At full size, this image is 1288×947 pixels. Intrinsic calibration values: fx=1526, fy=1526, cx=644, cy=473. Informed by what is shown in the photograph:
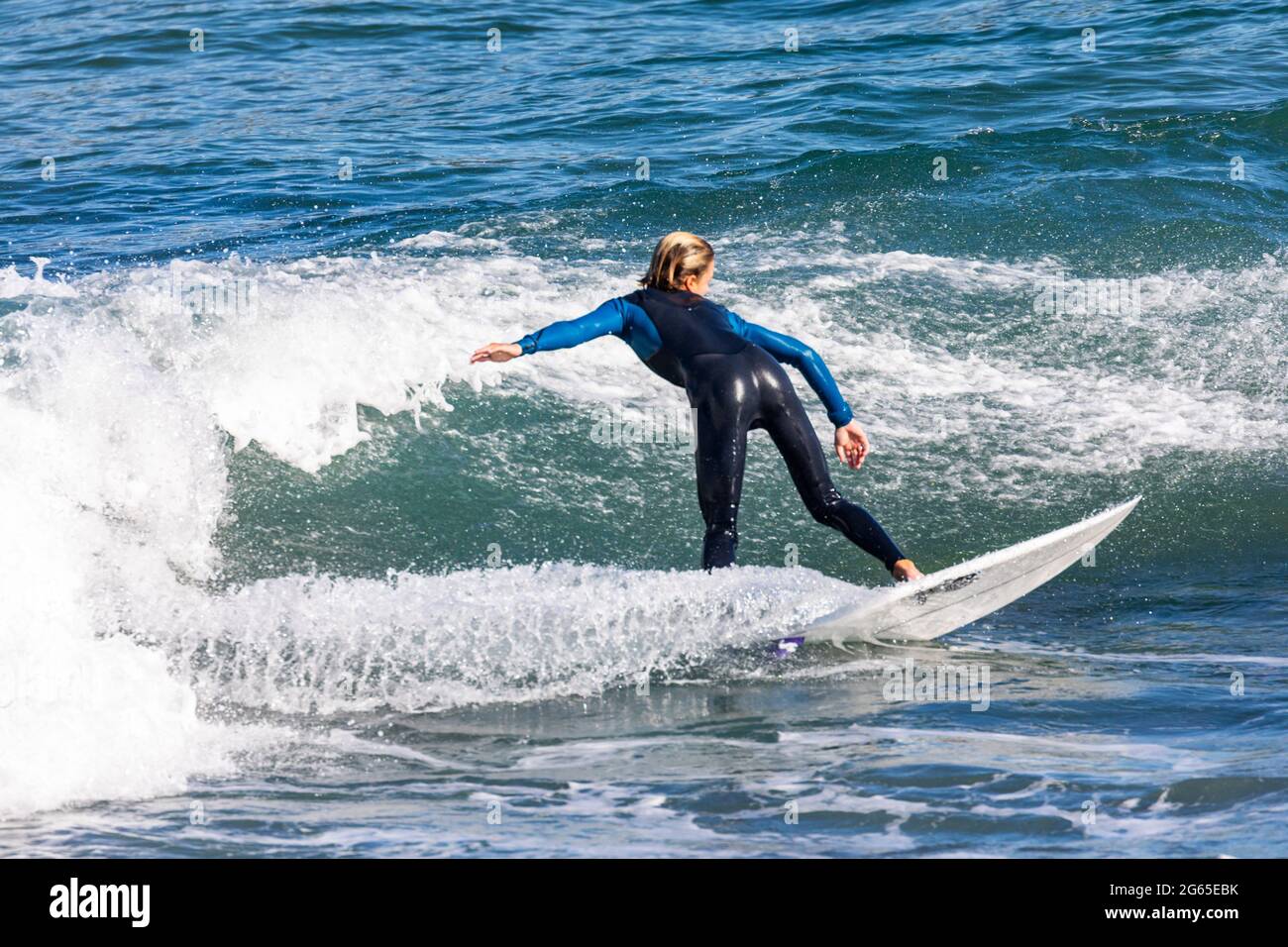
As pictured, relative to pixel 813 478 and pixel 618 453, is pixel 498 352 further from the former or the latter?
pixel 618 453

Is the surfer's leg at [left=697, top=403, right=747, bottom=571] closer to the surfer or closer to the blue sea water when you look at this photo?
the surfer

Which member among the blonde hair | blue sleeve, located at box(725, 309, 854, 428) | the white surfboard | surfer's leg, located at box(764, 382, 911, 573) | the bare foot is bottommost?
the white surfboard

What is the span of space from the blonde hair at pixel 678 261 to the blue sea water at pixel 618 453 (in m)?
1.22

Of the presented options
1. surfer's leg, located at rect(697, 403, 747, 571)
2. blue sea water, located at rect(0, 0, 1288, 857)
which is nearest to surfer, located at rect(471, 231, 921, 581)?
surfer's leg, located at rect(697, 403, 747, 571)

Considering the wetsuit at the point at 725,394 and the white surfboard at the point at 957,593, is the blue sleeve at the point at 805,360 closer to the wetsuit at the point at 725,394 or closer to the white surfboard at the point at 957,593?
the wetsuit at the point at 725,394

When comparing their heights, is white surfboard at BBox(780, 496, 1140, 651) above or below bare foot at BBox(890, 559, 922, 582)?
below

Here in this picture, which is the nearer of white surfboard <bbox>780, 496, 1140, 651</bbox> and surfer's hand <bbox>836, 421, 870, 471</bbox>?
white surfboard <bbox>780, 496, 1140, 651</bbox>

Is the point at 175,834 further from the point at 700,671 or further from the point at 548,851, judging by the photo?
the point at 700,671

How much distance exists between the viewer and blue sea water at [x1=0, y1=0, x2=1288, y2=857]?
4926mm

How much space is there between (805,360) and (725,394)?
399 millimetres

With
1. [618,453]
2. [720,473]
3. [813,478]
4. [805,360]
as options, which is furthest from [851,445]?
[618,453]

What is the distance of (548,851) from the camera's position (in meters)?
4.37

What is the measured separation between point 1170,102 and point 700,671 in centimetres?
1035

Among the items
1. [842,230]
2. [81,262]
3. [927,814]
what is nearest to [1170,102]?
[842,230]
